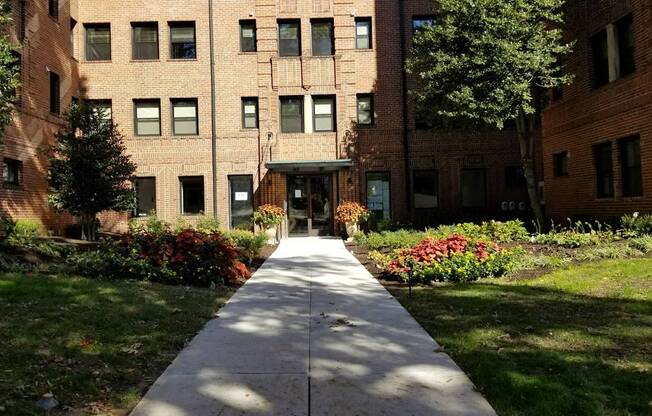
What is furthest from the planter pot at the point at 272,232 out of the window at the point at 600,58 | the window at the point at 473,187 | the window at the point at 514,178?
the window at the point at 600,58

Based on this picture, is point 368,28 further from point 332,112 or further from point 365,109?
point 332,112

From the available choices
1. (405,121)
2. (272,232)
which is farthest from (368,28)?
Answer: (272,232)

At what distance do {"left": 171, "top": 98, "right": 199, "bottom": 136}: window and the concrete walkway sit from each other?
1522 centimetres

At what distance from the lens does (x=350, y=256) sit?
13.9 meters

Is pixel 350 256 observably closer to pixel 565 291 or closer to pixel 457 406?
pixel 565 291

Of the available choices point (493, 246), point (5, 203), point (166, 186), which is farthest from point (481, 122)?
point (5, 203)

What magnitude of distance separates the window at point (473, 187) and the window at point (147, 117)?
12.6m

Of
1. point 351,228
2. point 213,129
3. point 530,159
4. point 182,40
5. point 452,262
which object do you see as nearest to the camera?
point 452,262

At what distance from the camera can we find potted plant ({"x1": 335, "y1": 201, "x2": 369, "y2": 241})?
734 inches

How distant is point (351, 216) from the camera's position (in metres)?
18.7

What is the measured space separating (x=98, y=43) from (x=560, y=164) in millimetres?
18286

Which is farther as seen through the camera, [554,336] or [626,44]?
[626,44]

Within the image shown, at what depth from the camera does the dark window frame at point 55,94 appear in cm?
1966

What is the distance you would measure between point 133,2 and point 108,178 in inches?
370
